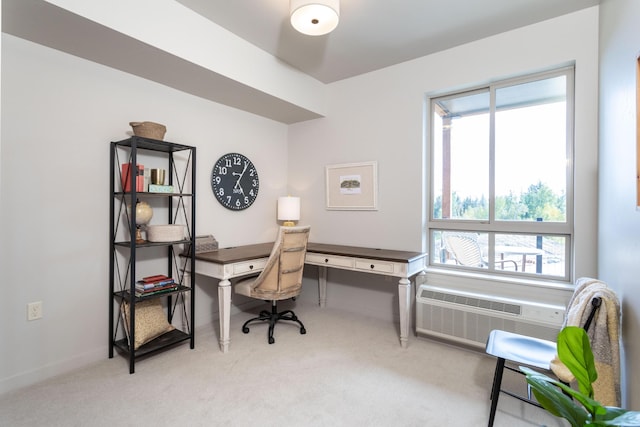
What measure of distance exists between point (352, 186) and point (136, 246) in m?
2.14

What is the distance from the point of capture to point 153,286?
2.35 meters

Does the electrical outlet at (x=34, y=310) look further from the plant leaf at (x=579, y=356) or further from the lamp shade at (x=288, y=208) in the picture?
the plant leaf at (x=579, y=356)

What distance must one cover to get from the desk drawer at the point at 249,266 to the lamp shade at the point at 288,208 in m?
0.85

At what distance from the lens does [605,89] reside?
198 centimetres

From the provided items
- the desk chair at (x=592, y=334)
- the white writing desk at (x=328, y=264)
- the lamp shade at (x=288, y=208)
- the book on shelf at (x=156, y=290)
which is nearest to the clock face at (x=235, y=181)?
the lamp shade at (x=288, y=208)

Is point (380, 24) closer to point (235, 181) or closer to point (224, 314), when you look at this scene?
point (235, 181)

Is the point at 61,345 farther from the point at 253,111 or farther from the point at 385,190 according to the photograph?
the point at 385,190

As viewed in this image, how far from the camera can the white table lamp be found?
3578 millimetres

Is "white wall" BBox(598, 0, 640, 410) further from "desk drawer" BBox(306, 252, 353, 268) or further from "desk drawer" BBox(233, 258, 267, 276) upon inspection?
"desk drawer" BBox(233, 258, 267, 276)

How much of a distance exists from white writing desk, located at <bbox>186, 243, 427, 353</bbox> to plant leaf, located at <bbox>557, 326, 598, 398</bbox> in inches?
60.9

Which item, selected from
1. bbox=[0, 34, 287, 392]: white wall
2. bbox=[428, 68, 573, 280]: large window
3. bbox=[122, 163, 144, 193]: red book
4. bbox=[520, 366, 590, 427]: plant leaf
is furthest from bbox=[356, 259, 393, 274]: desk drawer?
bbox=[0, 34, 287, 392]: white wall

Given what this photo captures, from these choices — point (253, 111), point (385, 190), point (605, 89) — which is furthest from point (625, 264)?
point (253, 111)

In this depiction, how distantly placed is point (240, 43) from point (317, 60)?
75cm

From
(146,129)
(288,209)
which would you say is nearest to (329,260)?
(288,209)
